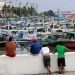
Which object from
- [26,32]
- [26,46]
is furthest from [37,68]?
[26,32]

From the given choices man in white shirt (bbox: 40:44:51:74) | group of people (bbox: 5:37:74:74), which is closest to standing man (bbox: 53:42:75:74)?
group of people (bbox: 5:37:74:74)

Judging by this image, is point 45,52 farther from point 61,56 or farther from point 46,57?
point 61,56

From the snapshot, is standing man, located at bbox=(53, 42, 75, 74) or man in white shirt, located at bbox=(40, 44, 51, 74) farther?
standing man, located at bbox=(53, 42, 75, 74)

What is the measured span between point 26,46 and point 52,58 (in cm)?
2323

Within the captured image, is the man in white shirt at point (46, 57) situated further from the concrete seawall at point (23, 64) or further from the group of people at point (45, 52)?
the concrete seawall at point (23, 64)

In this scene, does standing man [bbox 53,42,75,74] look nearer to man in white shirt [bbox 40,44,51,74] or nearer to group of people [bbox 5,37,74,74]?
group of people [bbox 5,37,74,74]

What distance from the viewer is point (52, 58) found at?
11.1 metres

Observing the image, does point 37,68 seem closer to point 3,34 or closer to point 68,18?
point 3,34

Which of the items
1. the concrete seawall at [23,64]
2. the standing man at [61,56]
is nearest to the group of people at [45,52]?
the standing man at [61,56]

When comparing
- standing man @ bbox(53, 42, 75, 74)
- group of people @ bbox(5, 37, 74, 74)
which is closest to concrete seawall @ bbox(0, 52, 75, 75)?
group of people @ bbox(5, 37, 74, 74)

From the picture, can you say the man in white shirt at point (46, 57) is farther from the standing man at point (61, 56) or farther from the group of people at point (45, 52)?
the standing man at point (61, 56)

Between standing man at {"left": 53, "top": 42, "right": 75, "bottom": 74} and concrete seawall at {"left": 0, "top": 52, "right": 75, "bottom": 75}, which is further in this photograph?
standing man at {"left": 53, "top": 42, "right": 75, "bottom": 74}

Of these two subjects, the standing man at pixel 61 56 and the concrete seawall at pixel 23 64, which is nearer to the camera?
the concrete seawall at pixel 23 64

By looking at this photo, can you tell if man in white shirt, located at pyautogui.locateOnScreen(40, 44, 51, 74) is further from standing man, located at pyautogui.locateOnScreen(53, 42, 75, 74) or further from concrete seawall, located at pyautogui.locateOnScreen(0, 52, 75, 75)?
standing man, located at pyautogui.locateOnScreen(53, 42, 75, 74)
